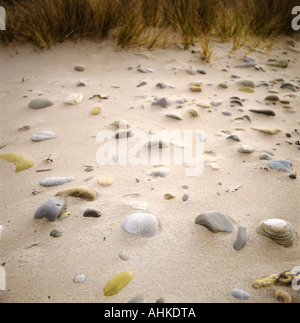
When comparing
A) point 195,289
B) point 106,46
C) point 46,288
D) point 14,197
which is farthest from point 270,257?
point 106,46

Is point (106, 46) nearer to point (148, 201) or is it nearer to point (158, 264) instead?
point (148, 201)

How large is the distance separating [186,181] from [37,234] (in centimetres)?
75

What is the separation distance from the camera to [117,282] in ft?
2.56

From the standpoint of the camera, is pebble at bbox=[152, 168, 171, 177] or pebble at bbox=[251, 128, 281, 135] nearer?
pebble at bbox=[152, 168, 171, 177]

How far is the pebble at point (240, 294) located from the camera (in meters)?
0.75

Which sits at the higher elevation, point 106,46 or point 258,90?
point 106,46

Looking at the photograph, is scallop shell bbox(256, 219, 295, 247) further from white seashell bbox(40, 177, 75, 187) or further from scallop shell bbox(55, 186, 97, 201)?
white seashell bbox(40, 177, 75, 187)

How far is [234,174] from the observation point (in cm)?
130

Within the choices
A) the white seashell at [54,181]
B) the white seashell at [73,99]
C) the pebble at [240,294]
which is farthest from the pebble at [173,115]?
the pebble at [240,294]

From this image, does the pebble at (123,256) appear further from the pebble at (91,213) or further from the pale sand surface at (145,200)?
the pebble at (91,213)

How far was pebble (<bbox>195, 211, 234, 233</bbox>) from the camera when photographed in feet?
3.12

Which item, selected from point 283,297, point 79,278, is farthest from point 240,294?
point 79,278

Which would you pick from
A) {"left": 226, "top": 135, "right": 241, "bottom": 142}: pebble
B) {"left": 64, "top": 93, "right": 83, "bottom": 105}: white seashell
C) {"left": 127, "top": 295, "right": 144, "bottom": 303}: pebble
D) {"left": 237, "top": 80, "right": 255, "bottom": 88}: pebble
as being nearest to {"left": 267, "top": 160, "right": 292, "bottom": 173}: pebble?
{"left": 226, "top": 135, "right": 241, "bottom": 142}: pebble

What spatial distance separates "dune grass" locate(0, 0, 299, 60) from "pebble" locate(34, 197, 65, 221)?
9.00ft
